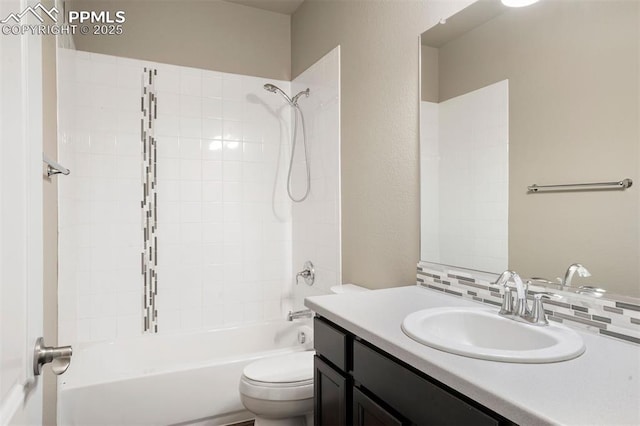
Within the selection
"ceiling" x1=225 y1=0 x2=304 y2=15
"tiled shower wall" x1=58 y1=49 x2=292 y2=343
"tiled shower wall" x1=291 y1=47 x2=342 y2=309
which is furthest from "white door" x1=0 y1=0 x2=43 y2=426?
"ceiling" x1=225 y1=0 x2=304 y2=15

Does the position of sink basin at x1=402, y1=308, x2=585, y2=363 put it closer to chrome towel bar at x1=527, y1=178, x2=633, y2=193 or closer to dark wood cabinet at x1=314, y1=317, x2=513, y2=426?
dark wood cabinet at x1=314, y1=317, x2=513, y2=426

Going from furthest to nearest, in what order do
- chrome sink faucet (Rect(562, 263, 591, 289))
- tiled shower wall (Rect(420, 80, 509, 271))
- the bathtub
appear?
the bathtub
tiled shower wall (Rect(420, 80, 509, 271))
chrome sink faucet (Rect(562, 263, 591, 289))

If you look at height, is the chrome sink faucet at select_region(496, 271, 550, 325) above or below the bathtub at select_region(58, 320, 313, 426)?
above

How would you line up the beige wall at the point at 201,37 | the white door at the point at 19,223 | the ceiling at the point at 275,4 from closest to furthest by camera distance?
the white door at the point at 19,223
the beige wall at the point at 201,37
the ceiling at the point at 275,4

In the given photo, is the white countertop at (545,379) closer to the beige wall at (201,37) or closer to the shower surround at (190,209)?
the shower surround at (190,209)

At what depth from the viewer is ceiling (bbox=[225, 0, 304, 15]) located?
9.38 feet

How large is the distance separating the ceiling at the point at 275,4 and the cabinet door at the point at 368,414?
264 cm

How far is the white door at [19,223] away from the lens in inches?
24.3

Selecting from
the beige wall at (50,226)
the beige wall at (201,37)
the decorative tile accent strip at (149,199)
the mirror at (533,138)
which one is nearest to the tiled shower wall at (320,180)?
the beige wall at (201,37)

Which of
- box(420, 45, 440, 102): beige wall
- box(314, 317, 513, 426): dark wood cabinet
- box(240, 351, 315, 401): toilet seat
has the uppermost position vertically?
box(420, 45, 440, 102): beige wall

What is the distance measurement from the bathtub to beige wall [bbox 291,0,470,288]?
795 mm

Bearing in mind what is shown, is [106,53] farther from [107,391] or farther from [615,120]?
[615,120]

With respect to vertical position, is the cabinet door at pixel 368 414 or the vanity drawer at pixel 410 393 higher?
the vanity drawer at pixel 410 393

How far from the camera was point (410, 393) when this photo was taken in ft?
3.20
